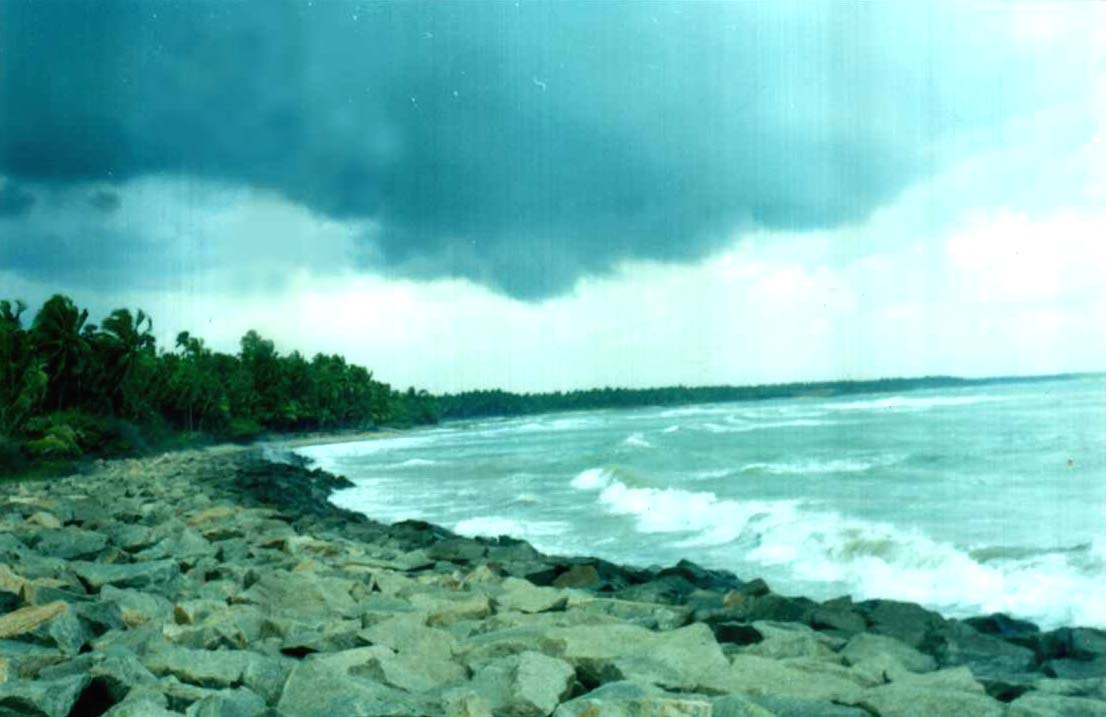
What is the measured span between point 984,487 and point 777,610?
1121 centimetres

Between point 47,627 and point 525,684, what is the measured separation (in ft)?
7.33

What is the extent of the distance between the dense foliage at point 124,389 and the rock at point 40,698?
2645 cm

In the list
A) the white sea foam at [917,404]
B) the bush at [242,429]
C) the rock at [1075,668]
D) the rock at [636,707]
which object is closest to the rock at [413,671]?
the rock at [636,707]

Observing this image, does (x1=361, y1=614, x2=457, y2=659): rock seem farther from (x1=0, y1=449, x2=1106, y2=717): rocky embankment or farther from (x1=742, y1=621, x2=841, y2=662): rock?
(x1=742, y1=621, x2=841, y2=662): rock

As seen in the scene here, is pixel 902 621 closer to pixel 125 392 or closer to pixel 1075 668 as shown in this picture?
pixel 1075 668

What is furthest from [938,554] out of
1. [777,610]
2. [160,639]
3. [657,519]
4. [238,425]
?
[238,425]

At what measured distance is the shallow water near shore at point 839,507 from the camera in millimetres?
9477

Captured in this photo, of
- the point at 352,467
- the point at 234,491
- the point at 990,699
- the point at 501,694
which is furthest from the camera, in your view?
the point at 352,467

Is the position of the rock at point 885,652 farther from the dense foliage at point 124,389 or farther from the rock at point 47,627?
the dense foliage at point 124,389

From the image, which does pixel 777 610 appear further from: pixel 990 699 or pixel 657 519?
pixel 657 519

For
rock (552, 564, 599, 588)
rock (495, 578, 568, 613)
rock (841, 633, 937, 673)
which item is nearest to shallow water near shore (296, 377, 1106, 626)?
rock (552, 564, 599, 588)

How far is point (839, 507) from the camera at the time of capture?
48.2 ft

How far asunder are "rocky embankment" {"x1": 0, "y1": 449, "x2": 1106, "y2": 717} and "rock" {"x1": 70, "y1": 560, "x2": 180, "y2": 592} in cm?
2

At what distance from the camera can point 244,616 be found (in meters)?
4.73
